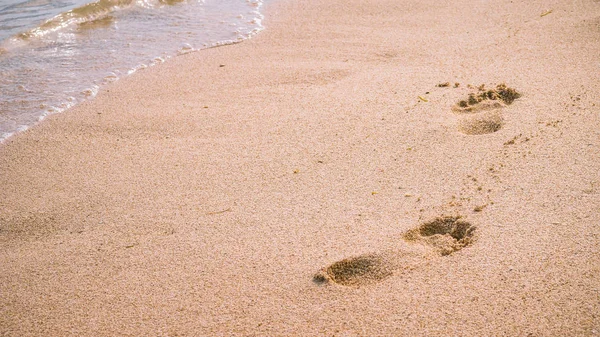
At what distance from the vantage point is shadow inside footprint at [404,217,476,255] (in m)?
2.12

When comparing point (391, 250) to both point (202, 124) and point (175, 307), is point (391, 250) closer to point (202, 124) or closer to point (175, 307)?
point (175, 307)

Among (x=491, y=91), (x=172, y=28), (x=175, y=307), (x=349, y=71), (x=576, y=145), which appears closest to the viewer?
(x=175, y=307)

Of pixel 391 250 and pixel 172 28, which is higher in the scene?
pixel 172 28

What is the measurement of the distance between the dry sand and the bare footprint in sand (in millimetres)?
16

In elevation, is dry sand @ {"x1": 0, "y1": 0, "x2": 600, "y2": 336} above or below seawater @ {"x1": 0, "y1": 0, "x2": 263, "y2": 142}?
below

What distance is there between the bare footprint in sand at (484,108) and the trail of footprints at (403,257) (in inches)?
34.0

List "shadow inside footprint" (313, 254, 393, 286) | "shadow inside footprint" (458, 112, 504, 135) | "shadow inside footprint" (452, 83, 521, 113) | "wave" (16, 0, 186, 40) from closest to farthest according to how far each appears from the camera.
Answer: "shadow inside footprint" (313, 254, 393, 286), "shadow inside footprint" (458, 112, 504, 135), "shadow inside footprint" (452, 83, 521, 113), "wave" (16, 0, 186, 40)

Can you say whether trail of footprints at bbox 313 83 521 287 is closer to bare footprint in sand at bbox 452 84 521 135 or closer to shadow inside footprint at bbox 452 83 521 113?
bare footprint in sand at bbox 452 84 521 135

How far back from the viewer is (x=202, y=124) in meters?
3.35

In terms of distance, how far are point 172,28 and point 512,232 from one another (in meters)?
4.01

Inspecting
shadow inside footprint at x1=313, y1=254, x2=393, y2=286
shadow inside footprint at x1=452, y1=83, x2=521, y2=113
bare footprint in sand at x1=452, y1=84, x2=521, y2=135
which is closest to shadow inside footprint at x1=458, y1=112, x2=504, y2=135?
bare footprint in sand at x1=452, y1=84, x2=521, y2=135

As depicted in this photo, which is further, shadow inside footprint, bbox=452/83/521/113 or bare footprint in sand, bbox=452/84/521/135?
shadow inside footprint, bbox=452/83/521/113

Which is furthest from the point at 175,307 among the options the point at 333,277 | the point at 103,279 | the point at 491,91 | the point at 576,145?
the point at 491,91

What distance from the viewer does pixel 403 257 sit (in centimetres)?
208
